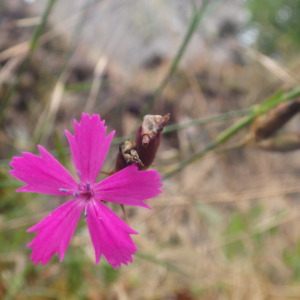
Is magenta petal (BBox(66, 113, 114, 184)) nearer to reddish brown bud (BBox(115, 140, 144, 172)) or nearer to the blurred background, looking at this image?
reddish brown bud (BBox(115, 140, 144, 172))

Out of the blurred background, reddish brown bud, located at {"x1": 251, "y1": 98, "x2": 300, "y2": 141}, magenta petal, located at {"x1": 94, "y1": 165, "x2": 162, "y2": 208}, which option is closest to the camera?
magenta petal, located at {"x1": 94, "y1": 165, "x2": 162, "y2": 208}

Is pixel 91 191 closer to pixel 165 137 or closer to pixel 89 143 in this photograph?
pixel 89 143

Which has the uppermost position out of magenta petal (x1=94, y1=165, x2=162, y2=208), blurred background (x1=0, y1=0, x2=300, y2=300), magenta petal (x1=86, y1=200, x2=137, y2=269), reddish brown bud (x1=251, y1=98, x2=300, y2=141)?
blurred background (x1=0, y1=0, x2=300, y2=300)

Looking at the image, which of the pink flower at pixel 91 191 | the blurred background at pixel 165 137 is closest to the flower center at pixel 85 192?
the pink flower at pixel 91 191

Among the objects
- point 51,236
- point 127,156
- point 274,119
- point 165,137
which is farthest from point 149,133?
point 165,137

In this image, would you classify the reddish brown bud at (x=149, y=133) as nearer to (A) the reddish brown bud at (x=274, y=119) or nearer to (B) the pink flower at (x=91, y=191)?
(B) the pink flower at (x=91, y=191)

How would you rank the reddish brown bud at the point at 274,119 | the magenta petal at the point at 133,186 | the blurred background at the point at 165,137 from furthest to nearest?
the blurred background at the point at 165,137
the reddish brown bud at the point at 274,119
the magenta petal at the point at 133,186

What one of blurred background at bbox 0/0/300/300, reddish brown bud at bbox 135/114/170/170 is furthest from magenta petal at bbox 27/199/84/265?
blurred background at bbox 0/0/300/300
